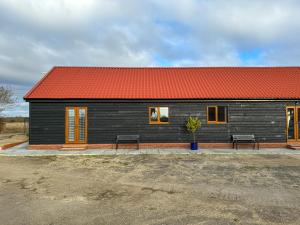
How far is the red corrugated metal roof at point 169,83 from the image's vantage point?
574 inches

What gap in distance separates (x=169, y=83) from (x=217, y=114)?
3.64m

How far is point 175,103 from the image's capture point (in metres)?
14.6

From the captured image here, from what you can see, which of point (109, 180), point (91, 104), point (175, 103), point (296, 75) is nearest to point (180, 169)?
point (109, 180)

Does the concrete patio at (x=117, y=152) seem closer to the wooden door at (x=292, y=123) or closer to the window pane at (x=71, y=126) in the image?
the window pane at (x=71, y=126)

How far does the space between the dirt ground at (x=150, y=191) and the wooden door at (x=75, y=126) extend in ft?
11.3

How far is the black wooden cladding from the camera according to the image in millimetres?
14156

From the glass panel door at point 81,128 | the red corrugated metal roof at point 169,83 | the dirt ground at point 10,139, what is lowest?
the dirt ground at point 10,139

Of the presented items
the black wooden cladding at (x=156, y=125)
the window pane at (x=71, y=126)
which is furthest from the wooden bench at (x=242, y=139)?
the window pane at (x=71, y=126)

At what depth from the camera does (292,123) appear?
14.8m

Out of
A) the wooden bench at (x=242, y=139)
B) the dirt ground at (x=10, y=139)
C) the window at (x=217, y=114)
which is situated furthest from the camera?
the dirt ground at (x=10, y=139)

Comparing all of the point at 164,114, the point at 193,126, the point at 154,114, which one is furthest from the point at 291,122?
the point at 154,114

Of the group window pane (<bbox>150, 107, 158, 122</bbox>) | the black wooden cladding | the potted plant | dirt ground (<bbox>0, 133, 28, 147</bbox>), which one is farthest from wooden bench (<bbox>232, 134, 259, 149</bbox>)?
dirt ground (<bbox>0, 133, 28, 147</bbox>)

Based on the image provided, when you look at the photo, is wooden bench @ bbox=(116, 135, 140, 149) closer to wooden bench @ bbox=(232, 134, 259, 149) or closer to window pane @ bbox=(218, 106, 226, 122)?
window pane @ bbox=(218, 106, 226, 122)

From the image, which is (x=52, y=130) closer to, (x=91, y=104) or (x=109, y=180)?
(x=91, y=104)
